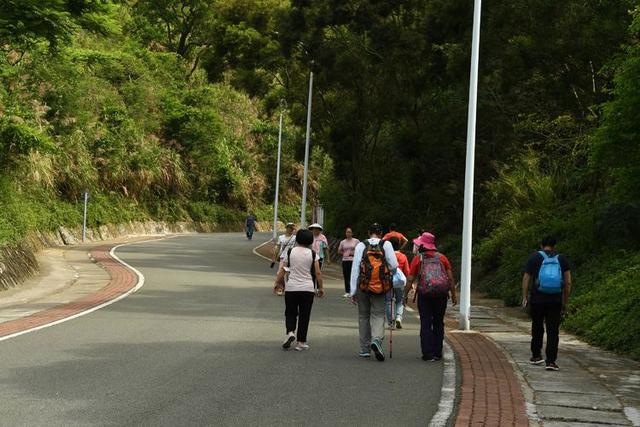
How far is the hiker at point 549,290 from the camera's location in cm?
1147

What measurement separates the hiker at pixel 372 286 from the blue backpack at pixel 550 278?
75.0 inches

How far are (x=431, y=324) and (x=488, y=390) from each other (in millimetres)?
2644

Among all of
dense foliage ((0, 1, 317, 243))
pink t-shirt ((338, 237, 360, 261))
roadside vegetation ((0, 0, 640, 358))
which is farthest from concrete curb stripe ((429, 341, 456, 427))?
dense foliage ((0, 1, 317, 243))

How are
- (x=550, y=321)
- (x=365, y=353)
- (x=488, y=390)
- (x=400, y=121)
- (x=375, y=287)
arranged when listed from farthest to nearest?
(x=400, y=121) < (x=365, y=353) < (x=375, y=287) < (x=550, y=321) < (x=488, y=390)

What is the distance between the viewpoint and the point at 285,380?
997 centimetres

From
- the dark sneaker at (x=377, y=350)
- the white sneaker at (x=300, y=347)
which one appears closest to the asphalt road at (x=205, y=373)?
the dark sneaker at (x=377, y=350)

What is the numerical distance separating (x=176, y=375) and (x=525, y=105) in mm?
19170

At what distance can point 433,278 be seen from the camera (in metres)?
12.2

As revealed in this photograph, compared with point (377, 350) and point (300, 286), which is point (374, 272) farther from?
point (300, 286)

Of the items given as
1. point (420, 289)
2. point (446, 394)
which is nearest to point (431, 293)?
point (420, 289)

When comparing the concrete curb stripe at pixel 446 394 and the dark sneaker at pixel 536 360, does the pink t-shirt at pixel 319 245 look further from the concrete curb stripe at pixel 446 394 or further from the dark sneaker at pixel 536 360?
the dark sneaker at pixel 536 360

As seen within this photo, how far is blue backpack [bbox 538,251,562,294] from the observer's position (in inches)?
452

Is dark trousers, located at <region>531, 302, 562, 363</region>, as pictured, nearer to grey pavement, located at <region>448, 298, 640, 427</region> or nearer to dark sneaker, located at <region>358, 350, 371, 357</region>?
grey pavement, located at <region>448, 298, 640, 427</region>

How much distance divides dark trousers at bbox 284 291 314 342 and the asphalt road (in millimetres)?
358
